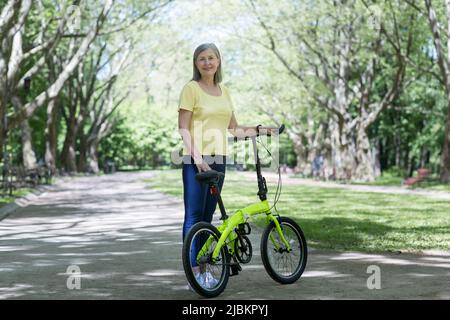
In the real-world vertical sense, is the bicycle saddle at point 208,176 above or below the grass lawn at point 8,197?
above

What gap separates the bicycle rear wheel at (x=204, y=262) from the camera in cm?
632

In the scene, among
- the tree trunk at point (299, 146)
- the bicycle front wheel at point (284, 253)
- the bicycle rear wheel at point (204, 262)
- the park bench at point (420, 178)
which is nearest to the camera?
the bicycle rear wheel at point (204, 262)

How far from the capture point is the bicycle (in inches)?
255

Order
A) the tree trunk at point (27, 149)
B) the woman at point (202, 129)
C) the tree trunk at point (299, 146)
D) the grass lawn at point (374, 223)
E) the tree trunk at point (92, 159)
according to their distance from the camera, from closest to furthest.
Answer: the woman at point (202, 129) < the grass lawn at point (374, 223) < the tree trunk at point (27, 149) < the tree trunk at point (299, 146) < the tree trunk at point (92, 159)

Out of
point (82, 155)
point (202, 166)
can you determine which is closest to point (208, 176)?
point (202, 166)

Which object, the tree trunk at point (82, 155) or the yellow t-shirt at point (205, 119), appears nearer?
the yellow t-shirt at point (205, 119)

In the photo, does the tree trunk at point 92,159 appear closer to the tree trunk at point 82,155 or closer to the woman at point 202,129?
the tree trunk at point 82,155

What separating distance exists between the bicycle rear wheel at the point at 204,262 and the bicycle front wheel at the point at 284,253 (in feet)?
1.45

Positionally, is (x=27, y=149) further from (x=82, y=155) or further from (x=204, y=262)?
(x=204, y=262)

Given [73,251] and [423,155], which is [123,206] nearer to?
[73,251]

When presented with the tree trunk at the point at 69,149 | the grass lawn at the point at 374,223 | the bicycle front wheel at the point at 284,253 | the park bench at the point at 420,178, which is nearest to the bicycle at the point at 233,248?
the bicycle front wheel at the point at 284,253

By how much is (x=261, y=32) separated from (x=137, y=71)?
17.2 metres

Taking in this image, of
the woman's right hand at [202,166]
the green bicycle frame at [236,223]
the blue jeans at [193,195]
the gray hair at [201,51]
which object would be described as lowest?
the green bicycle frame at [236,223]

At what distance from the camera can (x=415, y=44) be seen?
117 ft
